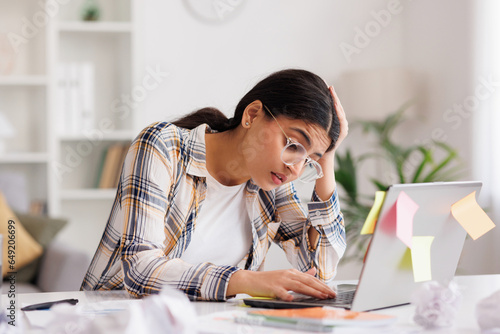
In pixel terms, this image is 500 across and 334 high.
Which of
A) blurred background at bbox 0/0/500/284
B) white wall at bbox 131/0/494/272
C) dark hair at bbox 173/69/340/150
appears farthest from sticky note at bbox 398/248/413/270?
white wall at bbox 131/0/494/272

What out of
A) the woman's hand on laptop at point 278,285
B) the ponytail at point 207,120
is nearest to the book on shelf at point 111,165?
the ponytail at point 207,120

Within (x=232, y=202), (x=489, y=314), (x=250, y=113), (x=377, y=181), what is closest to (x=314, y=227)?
(x=232, y=202)

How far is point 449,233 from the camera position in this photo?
1.06 metres

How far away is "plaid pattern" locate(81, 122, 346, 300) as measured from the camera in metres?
1.18

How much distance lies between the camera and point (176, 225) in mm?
1371

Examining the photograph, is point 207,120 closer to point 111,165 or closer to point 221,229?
point 221,229

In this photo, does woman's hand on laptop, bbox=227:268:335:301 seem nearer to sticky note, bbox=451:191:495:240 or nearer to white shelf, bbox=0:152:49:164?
sticky note, bbox=451:191:495:240

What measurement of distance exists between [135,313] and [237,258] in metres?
0.82

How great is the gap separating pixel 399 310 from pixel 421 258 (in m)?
0.09

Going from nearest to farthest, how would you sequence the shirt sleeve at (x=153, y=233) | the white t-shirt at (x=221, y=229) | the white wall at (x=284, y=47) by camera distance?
the shirt sleeve at (x=153, y=233) → the white t-shirt at (x=221, y=229) → the white wall at (x=284, y=47)

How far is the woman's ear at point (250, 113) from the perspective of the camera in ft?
4.66

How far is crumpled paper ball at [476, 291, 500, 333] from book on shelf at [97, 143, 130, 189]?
2.64 meters

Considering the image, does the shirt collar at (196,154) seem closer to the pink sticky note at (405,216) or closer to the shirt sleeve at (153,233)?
the shirt sleeve at (153,233)

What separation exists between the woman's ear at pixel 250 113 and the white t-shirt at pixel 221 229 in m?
0.15
